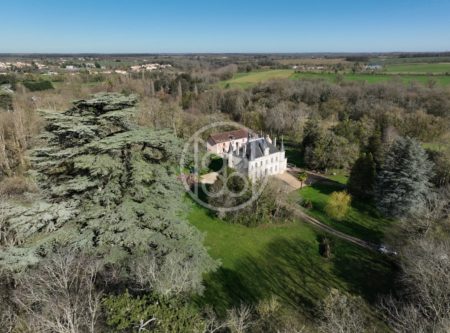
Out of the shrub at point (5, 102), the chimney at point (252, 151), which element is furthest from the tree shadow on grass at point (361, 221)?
the shrub at point (5, 102)

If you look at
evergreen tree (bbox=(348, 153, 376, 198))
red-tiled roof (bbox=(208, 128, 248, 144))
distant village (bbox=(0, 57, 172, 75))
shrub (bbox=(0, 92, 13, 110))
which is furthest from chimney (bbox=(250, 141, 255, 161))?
distant village (bbox=(0, 57, 172, 75))

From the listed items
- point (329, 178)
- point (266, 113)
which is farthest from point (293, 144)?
point (329, 178)

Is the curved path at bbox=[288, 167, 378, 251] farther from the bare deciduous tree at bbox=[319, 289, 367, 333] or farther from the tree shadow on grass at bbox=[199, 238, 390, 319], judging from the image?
the bare deciduous tree at bbox=[319, 289, 367, 333]

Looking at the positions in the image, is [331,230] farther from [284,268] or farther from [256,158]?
[256,158]

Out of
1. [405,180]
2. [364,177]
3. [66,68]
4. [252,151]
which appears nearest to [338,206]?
[405,180]

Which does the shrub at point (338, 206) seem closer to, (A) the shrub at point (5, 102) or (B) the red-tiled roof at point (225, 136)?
(B) the red-tiled roof at point (225, 136)
